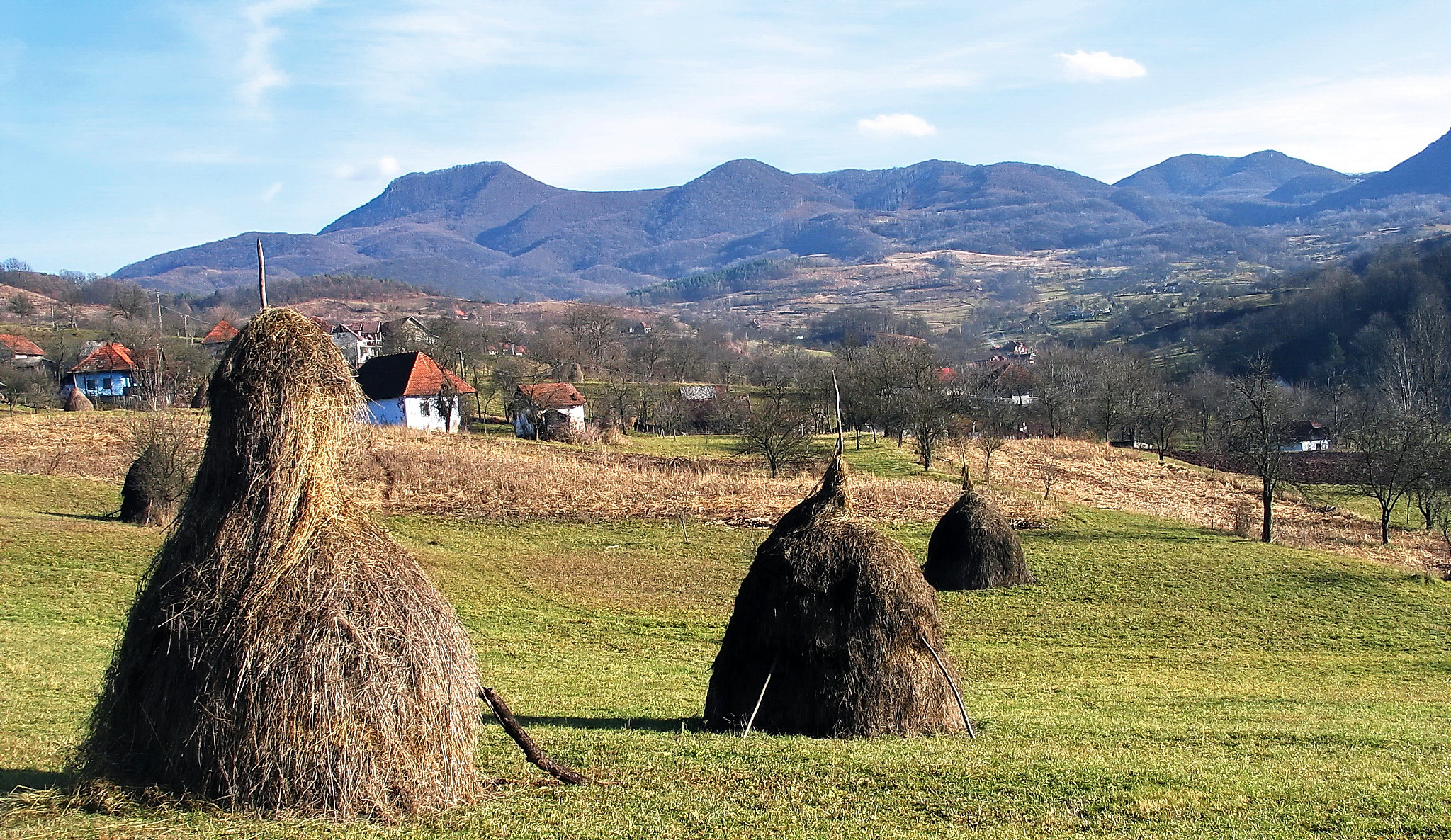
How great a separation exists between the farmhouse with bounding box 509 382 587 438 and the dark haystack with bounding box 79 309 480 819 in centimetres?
5956

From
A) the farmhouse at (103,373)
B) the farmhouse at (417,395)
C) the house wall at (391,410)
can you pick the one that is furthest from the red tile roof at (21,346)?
the house wall at (391,410)

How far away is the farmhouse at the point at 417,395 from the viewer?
67.8 metres

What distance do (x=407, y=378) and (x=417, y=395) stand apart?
152cm

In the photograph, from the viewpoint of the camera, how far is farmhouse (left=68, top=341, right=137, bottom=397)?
8219 centimetres

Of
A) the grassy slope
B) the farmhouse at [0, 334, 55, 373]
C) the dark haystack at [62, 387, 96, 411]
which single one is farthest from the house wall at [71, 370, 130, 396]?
the grassy slope

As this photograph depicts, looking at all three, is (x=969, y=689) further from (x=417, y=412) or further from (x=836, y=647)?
(x=417, y=412)

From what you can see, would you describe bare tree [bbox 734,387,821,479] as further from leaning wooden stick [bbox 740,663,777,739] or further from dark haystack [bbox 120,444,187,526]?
leaning wooden stick [bbox 740,663,777,739]

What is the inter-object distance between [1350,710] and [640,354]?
104056mm

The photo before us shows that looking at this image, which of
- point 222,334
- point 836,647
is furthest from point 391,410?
point 836,647

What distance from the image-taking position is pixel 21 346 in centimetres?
9212

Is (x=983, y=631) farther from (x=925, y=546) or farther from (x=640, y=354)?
(x=640, y=354)

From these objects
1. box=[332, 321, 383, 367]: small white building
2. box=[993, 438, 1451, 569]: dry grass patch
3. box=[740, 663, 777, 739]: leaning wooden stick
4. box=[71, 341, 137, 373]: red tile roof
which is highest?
box=[332, 321, 383, 367]: small white building

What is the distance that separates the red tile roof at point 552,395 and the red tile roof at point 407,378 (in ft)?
16.6

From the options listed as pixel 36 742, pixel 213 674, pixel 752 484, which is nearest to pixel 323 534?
pixel 213 674
